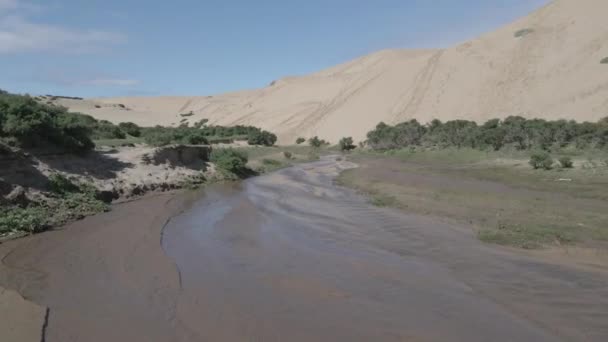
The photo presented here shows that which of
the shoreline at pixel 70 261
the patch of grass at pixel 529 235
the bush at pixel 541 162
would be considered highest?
the bush at pixel 541 162

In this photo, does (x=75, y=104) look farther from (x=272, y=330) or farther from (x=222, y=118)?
(x=272, y=330)

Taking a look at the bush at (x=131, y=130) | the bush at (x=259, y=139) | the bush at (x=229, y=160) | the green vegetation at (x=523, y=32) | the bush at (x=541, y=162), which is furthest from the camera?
the green vegetation at (x=523, y=32)

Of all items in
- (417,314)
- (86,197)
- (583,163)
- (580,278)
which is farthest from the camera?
(583,163)

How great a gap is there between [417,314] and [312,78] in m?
113

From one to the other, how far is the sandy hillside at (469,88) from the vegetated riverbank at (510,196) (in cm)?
2467

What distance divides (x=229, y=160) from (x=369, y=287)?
20.2m

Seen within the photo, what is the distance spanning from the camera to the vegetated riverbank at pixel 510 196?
11.1m

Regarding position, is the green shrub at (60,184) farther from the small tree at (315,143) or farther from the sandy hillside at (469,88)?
the small tree at (315,143)

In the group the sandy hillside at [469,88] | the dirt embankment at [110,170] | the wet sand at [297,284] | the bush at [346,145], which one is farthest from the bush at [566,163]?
the bush at [346,145]

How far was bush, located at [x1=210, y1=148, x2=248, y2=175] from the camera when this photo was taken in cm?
2708

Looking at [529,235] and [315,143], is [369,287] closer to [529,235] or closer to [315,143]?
[529,235]

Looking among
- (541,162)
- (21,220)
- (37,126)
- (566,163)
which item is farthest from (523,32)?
(21,220)

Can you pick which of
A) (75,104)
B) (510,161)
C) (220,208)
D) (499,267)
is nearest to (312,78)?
(75,104)

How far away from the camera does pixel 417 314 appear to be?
6.80 meters
